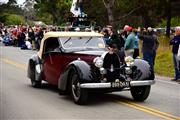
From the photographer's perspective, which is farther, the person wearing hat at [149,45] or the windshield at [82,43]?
the person wearing hat at [149,45]

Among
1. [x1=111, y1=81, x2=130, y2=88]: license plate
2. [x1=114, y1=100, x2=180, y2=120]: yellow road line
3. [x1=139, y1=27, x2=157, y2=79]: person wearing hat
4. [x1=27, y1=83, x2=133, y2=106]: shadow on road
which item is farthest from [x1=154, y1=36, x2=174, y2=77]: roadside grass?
[x1=111, y1=81, x2=130, y2=88]: license plate

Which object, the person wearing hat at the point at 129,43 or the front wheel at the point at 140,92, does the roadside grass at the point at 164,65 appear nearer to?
the person wearing hat at the point at 129,43

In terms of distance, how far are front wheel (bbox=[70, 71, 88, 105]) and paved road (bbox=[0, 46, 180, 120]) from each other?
147 millimetres

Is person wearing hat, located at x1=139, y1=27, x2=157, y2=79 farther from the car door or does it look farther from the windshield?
the car door

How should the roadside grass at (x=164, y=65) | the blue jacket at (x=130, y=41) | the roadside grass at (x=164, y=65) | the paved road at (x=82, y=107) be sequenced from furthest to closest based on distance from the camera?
1. the roadside grass at (x=164, y=65)
2. the roadside grass at (x=164, y=65)
3. the blue jacket at (x=130, y=41)
4. the paved road at (x=82, y=107)

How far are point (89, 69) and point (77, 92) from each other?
613mm

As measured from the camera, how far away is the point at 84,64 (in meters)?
11.9

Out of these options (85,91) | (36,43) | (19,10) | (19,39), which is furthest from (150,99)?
(19,10)

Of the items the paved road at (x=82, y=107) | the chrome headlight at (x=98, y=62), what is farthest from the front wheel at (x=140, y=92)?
the chrome headlight at (x=98, y=62)

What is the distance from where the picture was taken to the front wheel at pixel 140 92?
40.6 ft

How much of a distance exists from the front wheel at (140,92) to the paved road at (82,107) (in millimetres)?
160

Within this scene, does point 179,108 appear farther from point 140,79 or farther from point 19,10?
point 19,10

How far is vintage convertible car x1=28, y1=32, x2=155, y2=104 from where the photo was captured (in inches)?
461

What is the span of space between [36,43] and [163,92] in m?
23.6
